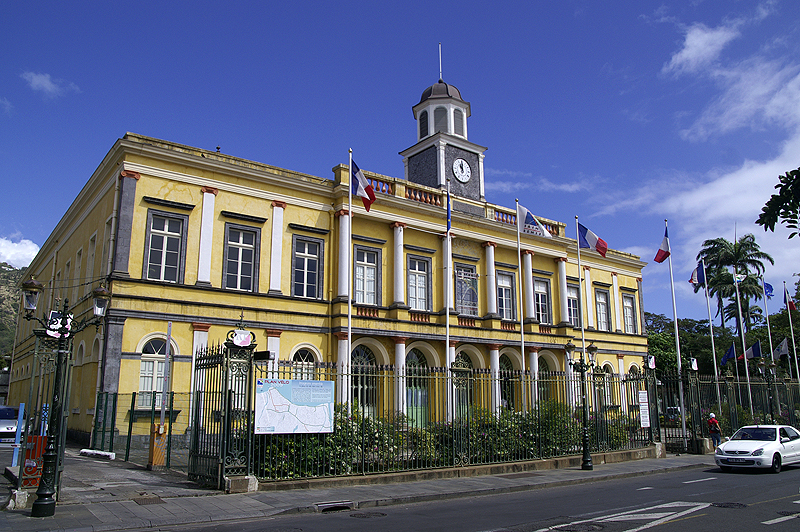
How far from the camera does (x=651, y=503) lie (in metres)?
11.5

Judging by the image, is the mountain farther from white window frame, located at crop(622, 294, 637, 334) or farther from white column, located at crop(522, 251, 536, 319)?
white window frame, located at crop(622, 294, 637, 334)

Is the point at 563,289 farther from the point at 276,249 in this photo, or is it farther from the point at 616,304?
the point at 276,249

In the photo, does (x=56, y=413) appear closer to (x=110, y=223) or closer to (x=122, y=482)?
Result: (x=122, y=482)

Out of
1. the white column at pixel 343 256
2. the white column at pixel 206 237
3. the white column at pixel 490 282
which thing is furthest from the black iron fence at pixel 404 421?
the white column at pixel 490 282

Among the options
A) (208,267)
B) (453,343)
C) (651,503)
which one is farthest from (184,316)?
(651,503)

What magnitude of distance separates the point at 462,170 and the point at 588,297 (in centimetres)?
1118

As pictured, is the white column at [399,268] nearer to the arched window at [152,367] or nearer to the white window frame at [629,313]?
the arched window at [152,367]

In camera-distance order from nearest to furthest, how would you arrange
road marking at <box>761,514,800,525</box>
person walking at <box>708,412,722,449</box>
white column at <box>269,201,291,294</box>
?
road marking at <box>761,514,800,525</box> → person walking at <box>708,412,722,449</box> → white column at <box>269,201,291,294</box>

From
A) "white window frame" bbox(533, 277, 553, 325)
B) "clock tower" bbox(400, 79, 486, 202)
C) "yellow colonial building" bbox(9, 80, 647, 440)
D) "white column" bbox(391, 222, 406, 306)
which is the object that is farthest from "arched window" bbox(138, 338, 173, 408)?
"white window frame" bbox(533, 277, 553, 325)

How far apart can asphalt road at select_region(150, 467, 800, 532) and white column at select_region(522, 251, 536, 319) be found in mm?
17142

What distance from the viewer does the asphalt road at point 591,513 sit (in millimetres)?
9227

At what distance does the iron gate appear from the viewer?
12602 millimetres

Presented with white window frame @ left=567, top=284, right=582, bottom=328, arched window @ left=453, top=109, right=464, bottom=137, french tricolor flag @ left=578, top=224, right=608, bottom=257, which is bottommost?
white window frame @ left=567, top=284, right=582, bottom=328

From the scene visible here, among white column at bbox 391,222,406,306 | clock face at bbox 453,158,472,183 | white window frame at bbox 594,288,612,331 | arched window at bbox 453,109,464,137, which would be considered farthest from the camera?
white window frame at bbox 594,288,612,331
